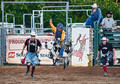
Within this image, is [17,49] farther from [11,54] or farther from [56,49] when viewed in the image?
[56,49]

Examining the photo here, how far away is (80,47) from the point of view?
2042cm

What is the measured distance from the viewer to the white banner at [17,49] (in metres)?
20.5

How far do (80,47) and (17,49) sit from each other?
330cm

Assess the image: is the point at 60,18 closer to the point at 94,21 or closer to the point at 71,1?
the point at 71,1

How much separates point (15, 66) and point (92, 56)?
13.3 feet

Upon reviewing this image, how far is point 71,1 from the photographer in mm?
33719

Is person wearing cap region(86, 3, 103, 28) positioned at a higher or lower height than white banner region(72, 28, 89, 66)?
higher

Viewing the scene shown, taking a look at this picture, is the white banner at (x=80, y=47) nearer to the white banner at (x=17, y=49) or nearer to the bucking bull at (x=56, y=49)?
the bucking bull at (x=56, y=49)

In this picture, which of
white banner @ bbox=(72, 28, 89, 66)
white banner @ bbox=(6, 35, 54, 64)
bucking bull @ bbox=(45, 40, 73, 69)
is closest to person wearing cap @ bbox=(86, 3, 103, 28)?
white banner @ bbox=(72, 28, 89, 66)

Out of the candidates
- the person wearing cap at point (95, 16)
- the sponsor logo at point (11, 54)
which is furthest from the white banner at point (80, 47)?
the sponsor logo at point (11, 54)

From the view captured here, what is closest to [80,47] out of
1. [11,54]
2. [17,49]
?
[17,49]

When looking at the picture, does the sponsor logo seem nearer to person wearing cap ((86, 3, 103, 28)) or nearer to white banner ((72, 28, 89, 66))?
white banner ((72, 28, 89, 66))

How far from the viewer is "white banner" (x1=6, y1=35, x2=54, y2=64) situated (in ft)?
67.2

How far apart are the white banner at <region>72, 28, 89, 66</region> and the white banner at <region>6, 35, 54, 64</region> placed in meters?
1.26
